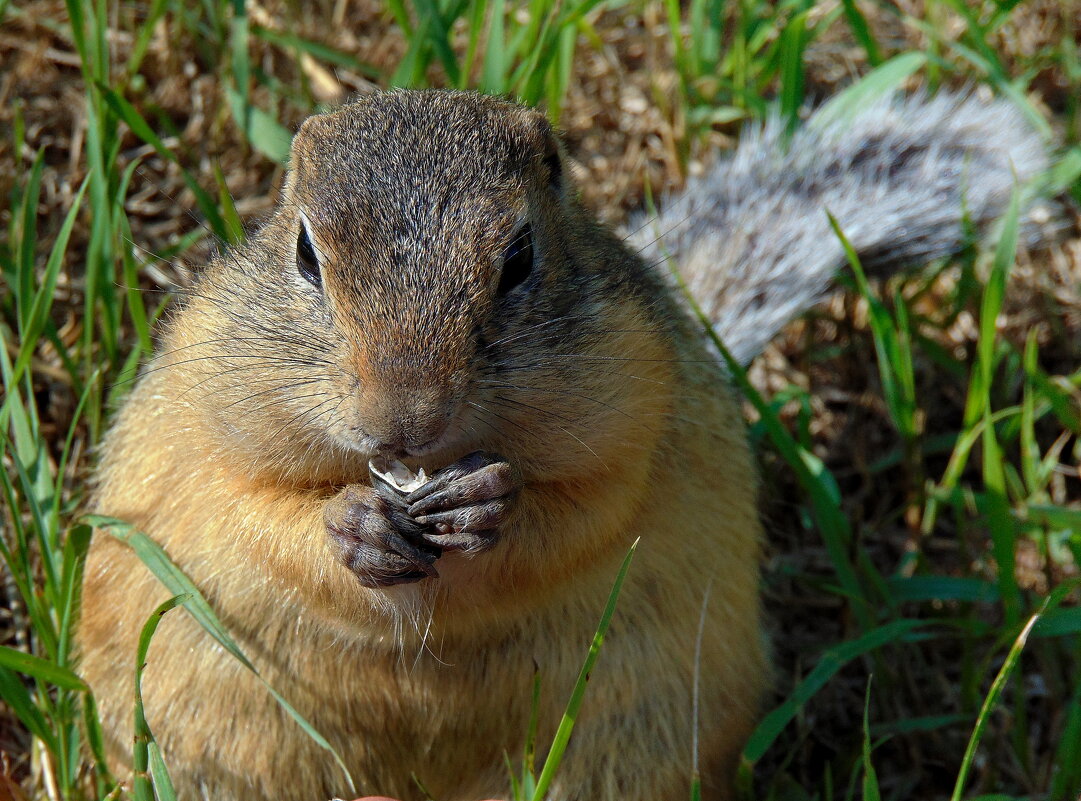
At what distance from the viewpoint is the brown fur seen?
8.18 feet

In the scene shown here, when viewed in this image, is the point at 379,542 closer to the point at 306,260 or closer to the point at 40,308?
the point at 306,260

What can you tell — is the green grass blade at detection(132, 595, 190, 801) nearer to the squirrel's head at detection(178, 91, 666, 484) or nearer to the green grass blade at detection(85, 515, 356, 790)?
the green grass blade at detection(85, 515, 356, 790)

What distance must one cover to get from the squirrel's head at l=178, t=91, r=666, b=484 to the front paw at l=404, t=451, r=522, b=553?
6cm

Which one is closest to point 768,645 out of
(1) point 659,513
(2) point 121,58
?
(1) point 659,513

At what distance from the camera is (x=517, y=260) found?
8.59ft

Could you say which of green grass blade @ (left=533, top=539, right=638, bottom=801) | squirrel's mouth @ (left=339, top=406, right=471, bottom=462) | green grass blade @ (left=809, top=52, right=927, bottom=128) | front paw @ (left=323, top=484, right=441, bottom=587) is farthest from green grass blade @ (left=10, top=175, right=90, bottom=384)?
green grass blade @ (left=809, top=52, right=927, bottom=128)

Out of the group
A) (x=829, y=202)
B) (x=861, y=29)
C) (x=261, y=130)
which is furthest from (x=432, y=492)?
(x=861, y=29)

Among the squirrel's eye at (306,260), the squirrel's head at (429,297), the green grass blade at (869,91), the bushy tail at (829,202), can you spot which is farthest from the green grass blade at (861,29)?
the squirrel's eye at (306,260)

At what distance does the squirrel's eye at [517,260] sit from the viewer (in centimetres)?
256

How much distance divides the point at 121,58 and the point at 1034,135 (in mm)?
3410

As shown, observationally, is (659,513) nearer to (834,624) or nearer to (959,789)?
(959,789)

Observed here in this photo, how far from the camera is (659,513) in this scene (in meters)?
3.11

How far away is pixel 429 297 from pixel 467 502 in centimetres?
45

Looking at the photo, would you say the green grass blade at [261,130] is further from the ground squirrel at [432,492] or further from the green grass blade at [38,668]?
the green grass blade at [38,668]
